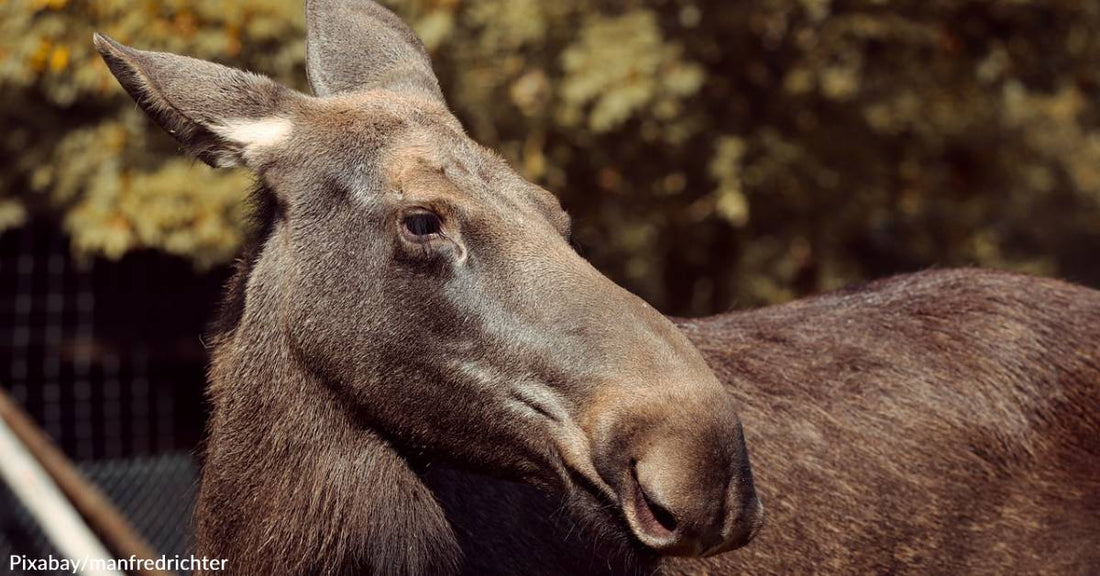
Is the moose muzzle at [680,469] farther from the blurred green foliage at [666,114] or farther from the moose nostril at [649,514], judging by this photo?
the blurred green foliage at [666,114]

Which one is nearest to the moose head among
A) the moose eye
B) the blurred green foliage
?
the moose eye

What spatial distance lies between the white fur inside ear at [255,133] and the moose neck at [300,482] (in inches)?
12.9

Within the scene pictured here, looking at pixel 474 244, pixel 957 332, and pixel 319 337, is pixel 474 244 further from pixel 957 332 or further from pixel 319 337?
pixel 957 332

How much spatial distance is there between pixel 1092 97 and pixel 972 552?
31.0 feet

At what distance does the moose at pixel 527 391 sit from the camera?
3061 mm

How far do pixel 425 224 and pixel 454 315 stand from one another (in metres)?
0.27

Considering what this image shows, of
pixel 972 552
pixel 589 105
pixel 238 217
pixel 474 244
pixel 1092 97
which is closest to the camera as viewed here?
pixel 474 244

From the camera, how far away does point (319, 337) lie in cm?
346

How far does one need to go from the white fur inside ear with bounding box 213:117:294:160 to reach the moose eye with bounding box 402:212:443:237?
551 millimetres

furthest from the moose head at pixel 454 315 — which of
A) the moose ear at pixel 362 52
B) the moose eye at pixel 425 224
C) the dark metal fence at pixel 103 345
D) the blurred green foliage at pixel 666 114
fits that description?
the dark metal fence at pixel 103 345

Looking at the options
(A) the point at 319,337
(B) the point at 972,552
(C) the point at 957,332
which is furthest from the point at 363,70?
(B) the point at 972,552

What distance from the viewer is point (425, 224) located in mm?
3357

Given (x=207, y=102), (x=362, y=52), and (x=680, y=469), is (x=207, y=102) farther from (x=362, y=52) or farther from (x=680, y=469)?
(x=680, y=469)

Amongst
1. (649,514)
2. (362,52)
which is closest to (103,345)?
(362,52)
